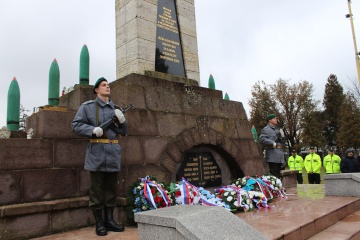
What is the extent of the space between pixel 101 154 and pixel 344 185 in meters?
5.53

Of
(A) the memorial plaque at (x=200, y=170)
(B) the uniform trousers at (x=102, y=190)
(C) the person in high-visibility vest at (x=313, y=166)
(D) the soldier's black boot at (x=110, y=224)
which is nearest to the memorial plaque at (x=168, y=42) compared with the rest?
(A) the memorial plaque at (x=200, y=170)

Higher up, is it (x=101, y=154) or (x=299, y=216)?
(x=101, y=154)

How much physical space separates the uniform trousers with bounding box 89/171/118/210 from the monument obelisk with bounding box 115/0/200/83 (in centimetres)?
261

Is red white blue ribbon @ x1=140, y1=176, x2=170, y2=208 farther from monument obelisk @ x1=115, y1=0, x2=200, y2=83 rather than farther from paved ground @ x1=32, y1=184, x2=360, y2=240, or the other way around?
monument obelisk @ x1=115, y1=0, x2=200, y2=83

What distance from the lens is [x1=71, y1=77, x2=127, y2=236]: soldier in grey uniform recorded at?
399cm

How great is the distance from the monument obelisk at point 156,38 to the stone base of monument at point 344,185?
12.8 feet

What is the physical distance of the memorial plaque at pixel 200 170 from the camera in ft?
19.3

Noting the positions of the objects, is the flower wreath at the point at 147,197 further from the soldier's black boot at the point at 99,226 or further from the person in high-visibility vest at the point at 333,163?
the person in high-visibility vest at the point at 333,163

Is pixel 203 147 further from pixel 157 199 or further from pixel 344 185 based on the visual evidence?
pixel 344 185

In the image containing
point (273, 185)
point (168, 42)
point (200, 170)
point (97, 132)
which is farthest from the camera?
point (168, 42)

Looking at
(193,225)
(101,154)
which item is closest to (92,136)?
(101,154)

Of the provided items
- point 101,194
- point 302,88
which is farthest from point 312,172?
point 302,88

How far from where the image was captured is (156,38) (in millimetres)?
6598

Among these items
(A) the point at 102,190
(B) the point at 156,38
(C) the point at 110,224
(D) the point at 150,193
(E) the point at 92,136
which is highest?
(B) the point at 156,38
